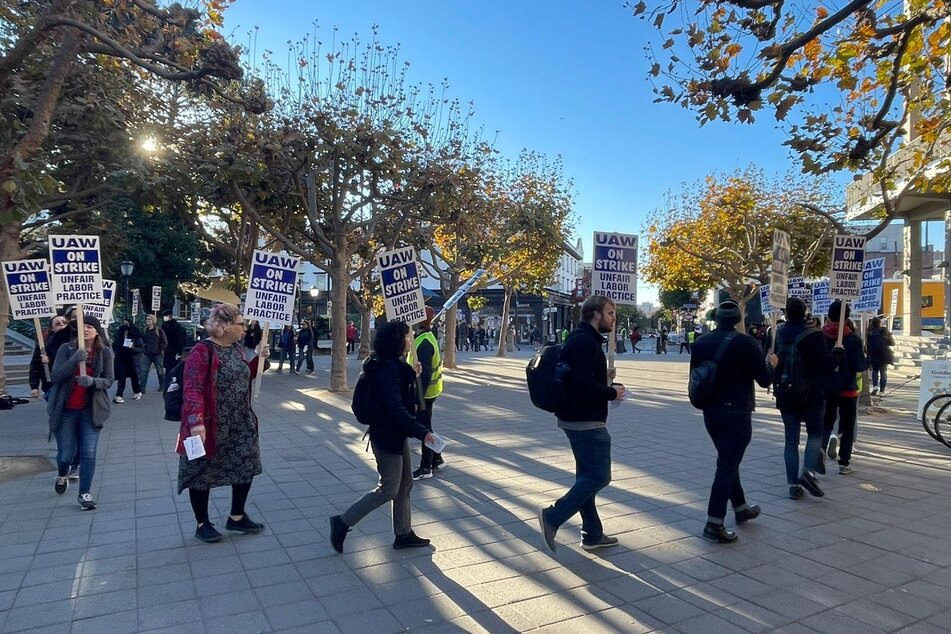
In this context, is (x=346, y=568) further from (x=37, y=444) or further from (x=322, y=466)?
(x=37, y=444)

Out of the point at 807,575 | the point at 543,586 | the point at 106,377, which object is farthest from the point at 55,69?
the point at 807,575

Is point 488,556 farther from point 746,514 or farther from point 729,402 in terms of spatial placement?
point 746,514

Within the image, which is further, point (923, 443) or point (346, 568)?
point (923, 443)

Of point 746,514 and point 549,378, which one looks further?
point 746,514

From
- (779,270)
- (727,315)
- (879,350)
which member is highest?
(779,270)

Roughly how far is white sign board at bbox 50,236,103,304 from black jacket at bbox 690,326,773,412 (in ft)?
24.9

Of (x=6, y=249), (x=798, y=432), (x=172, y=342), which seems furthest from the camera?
(x=172, y=342)

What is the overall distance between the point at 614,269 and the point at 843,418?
301 cm

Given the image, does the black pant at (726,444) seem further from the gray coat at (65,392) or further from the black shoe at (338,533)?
the gray coat at (65,392)

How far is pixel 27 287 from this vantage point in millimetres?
10844

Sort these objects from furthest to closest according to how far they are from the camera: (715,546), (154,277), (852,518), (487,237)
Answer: (154,277)
(487,237)
(852,518)
(715,546)

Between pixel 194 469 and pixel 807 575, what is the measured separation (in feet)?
14.8

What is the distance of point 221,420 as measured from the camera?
507 cm

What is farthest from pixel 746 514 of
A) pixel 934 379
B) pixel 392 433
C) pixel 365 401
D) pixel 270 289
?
pixel 934 379
